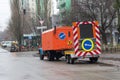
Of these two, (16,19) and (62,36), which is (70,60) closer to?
(62,36)

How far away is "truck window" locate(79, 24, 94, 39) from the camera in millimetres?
30156

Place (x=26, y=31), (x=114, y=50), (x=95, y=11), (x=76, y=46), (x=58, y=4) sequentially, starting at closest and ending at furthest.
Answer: (x=76, y=46), (x=114, y=50), (x=95, y=11), (x=26, y=31), (x=58, y=4)

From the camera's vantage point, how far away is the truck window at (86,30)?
3016 centimetres

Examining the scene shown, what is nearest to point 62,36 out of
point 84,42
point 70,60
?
point 70,60

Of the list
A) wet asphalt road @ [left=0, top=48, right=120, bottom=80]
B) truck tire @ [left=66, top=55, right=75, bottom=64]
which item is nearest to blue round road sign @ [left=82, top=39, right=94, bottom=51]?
truck tire @ [left=66, top=55, right=75, bottom=64]

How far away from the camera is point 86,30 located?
3042 centimetres

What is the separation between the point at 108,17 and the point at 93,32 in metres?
20.7

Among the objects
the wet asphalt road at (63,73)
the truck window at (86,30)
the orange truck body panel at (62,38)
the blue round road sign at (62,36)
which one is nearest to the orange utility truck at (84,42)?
the truck window at (86,30)

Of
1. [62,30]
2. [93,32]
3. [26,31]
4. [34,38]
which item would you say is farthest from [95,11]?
[26,31]

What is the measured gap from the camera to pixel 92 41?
29.8 metres

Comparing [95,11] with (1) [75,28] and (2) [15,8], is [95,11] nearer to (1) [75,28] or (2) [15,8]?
(1) [75,28]

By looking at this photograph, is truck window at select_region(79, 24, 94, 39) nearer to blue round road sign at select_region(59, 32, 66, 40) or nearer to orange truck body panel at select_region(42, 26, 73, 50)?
orange truck body panel at select_region(42, 26, 73, 50)

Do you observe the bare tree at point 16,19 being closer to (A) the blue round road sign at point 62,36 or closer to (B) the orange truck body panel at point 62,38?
(B) the orange truck body panel at point 62,38

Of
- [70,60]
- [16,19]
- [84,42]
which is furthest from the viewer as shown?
[16,19]
